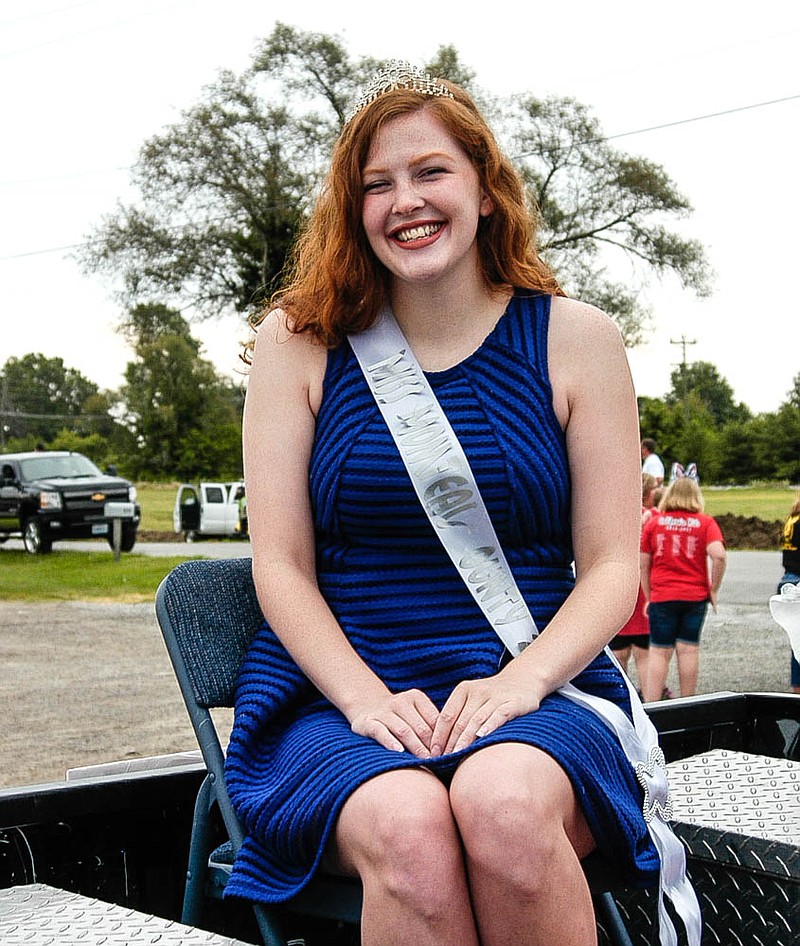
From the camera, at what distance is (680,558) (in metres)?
7.71

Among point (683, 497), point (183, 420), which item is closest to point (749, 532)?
point (683, 497)

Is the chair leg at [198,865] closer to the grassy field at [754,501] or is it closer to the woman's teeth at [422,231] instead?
the woman's teeth at [422,231]

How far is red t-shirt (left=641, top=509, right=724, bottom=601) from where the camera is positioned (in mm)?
7664

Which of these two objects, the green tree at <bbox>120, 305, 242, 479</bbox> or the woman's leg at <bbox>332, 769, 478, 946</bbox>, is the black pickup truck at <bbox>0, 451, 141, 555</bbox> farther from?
the woman's leg at <bbox>332, 769, 478, 946</bbox>

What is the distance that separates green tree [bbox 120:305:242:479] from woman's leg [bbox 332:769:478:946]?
134ft

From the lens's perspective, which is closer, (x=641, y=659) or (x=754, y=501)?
(x=641, y=659)

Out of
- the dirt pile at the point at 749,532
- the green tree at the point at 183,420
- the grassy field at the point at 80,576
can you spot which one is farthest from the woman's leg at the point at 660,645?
the green tree at the point at 183,420

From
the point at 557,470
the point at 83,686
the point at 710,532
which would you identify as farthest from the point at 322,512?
the point at 83,686

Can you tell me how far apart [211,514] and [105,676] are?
19.3 metres

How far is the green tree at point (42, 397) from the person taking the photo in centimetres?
7150

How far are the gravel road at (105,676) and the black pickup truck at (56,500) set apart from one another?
23.5 ft

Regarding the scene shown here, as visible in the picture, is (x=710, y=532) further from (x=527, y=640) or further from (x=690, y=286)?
(x=690, y=286)

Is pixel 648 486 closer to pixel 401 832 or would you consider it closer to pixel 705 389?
pixel 401 832

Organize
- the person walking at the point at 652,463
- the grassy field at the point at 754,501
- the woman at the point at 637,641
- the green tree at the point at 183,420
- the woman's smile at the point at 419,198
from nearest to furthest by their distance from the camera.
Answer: the woman's smile at the point at 419,198
the woman at the point at 637,641
the person walking at the point at 652,463
the grassy field at the point at 754,501
the green tree at the point at 183,420
